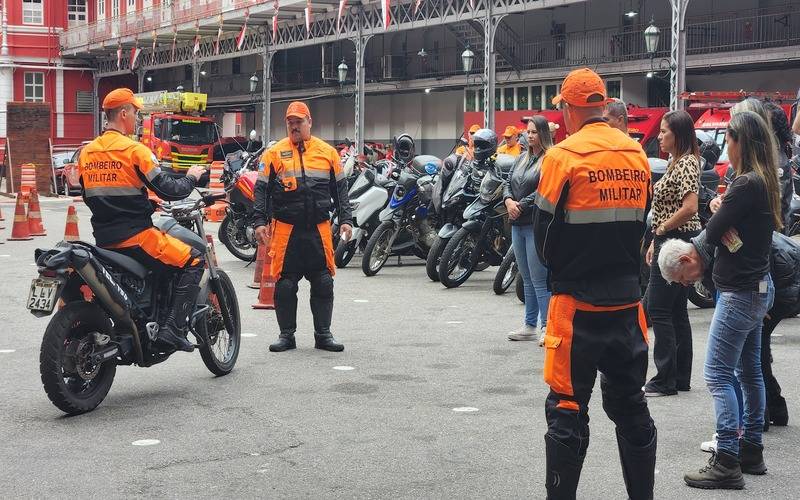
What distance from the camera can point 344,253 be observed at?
14.1 meters

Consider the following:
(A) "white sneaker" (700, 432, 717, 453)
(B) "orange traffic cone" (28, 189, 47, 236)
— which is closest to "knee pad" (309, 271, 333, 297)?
(A) "white sneaker" (700, 432, 717, 453)

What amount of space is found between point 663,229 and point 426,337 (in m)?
2.88

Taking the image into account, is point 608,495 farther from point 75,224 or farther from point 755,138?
point 75,224

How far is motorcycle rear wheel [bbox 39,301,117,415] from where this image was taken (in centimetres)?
622

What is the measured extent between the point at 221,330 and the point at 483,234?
4.82 metres

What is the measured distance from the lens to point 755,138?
5262mm

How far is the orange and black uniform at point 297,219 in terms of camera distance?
8562mm

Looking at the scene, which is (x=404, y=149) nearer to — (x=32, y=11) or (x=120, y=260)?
(x=120, y=260)

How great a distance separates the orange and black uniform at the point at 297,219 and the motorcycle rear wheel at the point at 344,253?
5.12 m

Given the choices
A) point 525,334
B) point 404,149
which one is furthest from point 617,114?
point 404,149

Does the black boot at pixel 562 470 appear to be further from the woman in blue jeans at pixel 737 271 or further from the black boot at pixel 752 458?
the black boot at pixel 752 458

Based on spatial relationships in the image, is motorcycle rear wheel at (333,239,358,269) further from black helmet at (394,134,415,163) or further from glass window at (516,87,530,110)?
glass window at (516,87,530,110)

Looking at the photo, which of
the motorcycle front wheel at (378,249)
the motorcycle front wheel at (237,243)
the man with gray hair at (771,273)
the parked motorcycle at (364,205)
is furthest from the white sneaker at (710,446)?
the motorcycle front wheel at (237,243)

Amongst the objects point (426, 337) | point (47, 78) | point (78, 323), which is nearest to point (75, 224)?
point (426, 337)
